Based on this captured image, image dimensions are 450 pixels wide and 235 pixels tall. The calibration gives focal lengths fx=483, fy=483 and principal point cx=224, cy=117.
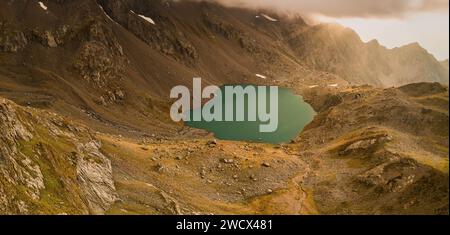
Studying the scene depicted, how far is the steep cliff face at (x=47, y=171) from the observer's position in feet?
170

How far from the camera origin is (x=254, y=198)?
10081 cm

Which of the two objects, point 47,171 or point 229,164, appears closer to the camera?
point 47,171

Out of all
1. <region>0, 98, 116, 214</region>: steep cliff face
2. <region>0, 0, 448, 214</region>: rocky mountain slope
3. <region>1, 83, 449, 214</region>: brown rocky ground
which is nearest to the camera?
<region>0, 98, 116, 214</region>: steep cliff face

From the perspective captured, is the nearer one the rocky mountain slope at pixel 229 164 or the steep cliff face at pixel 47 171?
the steep cliff face at pixel 47 171

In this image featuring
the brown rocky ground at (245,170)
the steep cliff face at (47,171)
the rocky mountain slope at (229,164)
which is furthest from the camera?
the brown rocky ground at (245,170)

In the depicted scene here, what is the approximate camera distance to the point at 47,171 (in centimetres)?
6003

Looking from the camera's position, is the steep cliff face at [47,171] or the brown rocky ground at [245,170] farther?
the brown rocky ground at [245,170]

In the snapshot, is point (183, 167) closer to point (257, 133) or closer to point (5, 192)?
point (5, 192)

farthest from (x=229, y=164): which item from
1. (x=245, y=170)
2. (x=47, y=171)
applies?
(x=47, y=171)

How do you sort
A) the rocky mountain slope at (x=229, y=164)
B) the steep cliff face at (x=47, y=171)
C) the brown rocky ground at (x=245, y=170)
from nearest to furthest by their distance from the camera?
the steep cliff face at (x=47, y=171)
the rocky mountain slope at (x=229, y=164)
the brown rocky ground at (x=245, y=170)

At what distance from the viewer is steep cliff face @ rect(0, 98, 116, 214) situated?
51.8 metres

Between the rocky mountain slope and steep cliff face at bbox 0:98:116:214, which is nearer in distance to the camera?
steep cliff face at bbox 0:98:116:214

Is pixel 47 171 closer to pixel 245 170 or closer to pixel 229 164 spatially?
pixel 229 164

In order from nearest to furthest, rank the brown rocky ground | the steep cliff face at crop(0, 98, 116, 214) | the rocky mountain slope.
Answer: the steep cliff face at crop(0, 98, 116, 214)
the rocky mountain slope
the brown rocky ground
